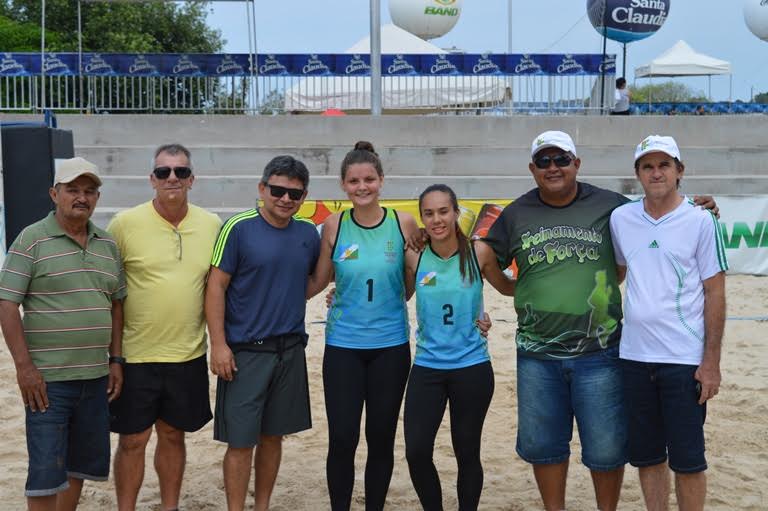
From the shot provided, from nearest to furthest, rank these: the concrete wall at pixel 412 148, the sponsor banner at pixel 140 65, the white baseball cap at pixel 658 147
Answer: the white baseball cap at pixel 658 147 → the concrete wall at pixel 412 148 → the sponsor banner at pixel 140 65

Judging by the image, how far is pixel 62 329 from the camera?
3557 millimetres

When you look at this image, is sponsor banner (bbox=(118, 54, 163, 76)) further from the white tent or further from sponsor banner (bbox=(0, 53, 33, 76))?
the white tent

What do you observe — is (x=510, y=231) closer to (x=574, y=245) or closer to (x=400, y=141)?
(x=574, y=245)

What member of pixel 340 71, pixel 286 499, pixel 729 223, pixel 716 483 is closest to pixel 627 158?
pixel 729 223

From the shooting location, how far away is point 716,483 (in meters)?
4.91

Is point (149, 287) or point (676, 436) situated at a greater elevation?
point (149, 287)

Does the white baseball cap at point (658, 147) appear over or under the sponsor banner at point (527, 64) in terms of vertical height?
under

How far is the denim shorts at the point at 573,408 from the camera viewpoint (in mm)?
3818

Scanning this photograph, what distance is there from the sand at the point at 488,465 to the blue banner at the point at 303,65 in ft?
32.4

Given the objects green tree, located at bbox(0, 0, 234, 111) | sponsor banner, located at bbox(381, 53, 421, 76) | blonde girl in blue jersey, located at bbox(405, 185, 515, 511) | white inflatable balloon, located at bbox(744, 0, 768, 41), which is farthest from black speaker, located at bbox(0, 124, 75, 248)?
white inflatable balloon, located at bbox(744, 0, 768, 41)

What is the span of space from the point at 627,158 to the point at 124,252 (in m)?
11.2

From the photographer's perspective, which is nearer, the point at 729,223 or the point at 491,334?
the point at 491,334

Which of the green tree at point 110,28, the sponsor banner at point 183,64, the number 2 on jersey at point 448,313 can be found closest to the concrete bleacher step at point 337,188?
the sponsor banner at point 183,64

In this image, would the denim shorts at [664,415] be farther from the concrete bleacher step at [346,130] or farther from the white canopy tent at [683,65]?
the white canopy tent at [683,65]
